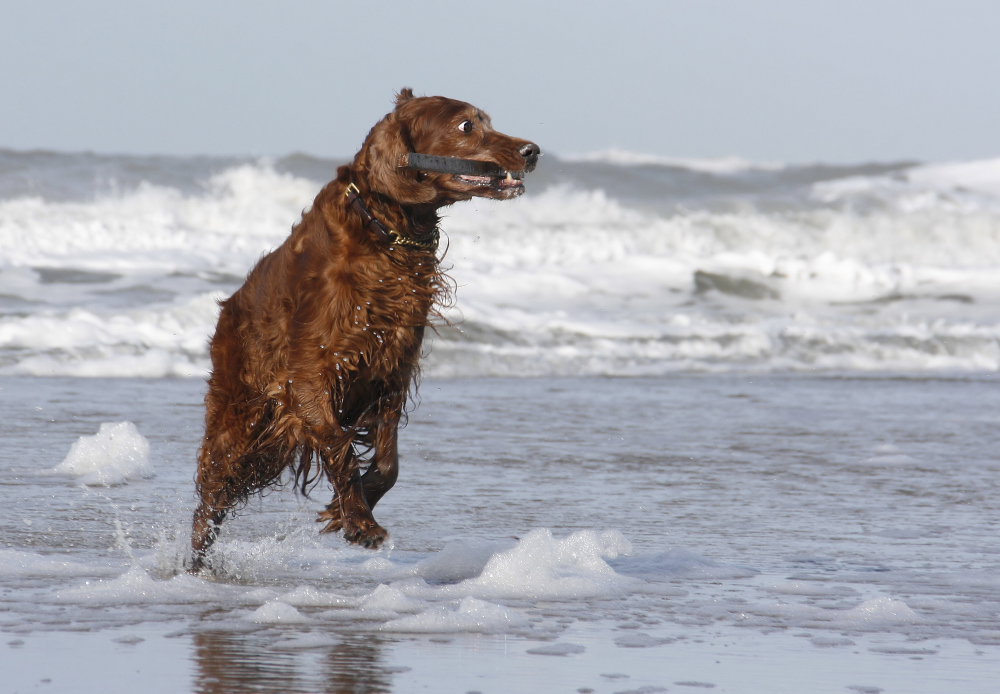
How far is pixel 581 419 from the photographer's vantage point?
7.72m

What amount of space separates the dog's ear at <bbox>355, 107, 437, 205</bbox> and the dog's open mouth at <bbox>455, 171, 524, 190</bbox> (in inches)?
4.4

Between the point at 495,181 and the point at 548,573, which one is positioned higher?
the point at 495,181

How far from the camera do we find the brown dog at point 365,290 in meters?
3.85

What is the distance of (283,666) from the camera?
287cm

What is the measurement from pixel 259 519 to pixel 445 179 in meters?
1.81

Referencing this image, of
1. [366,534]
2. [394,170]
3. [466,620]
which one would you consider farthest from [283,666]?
[394,170]

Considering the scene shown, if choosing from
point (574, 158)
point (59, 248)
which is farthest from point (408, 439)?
point (574, 158)

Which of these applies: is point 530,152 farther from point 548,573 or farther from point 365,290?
point 548,573

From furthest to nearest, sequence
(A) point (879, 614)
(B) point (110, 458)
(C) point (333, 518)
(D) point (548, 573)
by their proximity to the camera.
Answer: (B) point (110, 458), (C) point (333, 518), (D) point (548, 573), (A) point (879, 614)

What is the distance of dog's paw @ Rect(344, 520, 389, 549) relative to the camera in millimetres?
3805

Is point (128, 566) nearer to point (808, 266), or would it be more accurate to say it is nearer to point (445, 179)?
point (445, 179)

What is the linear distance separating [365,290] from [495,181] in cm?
55

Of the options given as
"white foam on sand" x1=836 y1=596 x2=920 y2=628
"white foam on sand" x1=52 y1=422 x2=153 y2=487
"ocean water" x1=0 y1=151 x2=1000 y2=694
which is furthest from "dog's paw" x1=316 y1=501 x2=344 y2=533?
"white foam on sand" x1=52 y1=422 x2=153 y2=487

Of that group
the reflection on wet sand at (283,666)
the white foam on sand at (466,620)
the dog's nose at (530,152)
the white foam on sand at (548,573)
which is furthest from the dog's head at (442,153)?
the reflection on wet sand at (283,666)
